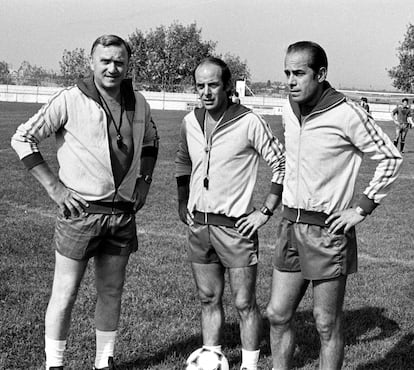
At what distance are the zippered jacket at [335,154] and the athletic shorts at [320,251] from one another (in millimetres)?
140

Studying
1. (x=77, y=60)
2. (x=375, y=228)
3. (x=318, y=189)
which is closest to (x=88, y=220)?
(x=318, y=189)

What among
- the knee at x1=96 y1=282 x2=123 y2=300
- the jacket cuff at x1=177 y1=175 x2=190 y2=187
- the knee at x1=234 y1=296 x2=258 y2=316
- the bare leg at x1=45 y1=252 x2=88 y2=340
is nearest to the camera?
the bare leg at x1=45 y1=252 x2=88 y2=340

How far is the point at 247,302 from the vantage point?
420 centimetres

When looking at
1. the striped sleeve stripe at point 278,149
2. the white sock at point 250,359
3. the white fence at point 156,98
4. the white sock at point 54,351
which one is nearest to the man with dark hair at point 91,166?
the white sock at point 54,351

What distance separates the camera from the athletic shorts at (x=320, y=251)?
3.66 meters

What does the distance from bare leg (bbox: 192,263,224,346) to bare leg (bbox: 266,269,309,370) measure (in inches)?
18.4

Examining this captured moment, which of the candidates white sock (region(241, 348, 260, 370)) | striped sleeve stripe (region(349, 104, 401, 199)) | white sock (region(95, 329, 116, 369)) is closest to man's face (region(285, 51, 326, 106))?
striped sleeve stripe (region(349, 104, 401, 199))

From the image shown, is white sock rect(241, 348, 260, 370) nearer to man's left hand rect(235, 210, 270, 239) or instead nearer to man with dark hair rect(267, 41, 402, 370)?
man with dark hair rect(267, 41, 402, 370)

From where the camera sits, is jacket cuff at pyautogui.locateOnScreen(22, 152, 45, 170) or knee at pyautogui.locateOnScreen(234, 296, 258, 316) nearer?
jacket cuff at pyautogui.locateOnScreen(22, 152, 45, 170)

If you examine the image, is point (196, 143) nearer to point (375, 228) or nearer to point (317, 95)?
point (317, 95)

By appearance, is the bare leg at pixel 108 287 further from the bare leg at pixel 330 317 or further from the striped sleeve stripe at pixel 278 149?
the bare leg at pixel 330 317

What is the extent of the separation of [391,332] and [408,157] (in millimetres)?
16673

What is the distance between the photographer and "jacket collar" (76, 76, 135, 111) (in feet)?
13.2

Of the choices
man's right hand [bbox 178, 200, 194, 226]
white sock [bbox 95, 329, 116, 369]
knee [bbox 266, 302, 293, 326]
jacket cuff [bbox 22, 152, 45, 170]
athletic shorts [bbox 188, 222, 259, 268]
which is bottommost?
white sock [bbox 95, 329, 116, 369]
